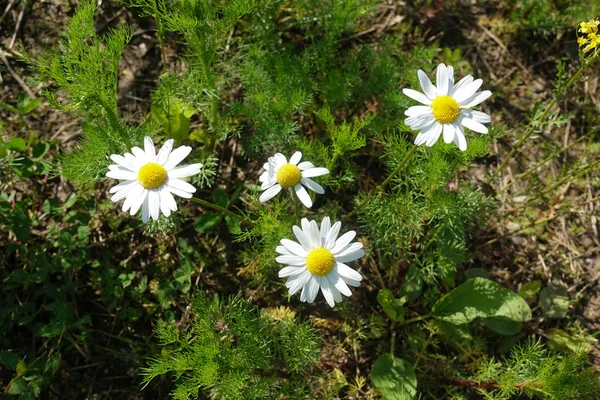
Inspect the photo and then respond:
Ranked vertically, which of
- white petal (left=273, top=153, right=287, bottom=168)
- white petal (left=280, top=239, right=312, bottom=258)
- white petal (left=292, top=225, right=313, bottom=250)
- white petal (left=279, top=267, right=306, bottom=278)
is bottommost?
white petal (left=279, top=267, right=306, bottom=278)

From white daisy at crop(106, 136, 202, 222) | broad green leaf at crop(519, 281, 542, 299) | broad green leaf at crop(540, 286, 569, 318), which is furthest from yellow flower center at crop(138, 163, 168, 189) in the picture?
broad green leaf at crop(540, 286, 569, 318)

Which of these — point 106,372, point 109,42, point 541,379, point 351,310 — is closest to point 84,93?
point 109,42

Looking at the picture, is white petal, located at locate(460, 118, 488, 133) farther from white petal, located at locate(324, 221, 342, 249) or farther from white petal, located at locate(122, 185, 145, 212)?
white petal, located at locate(122, 185, 145, 212)

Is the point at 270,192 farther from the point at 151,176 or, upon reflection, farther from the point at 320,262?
the point at 151,176

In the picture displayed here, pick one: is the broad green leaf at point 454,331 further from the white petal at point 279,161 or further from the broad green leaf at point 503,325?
the white petal at point 279,161

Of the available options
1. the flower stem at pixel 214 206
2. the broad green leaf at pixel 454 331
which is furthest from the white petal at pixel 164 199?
the broad green leaf at pixel 454 331
